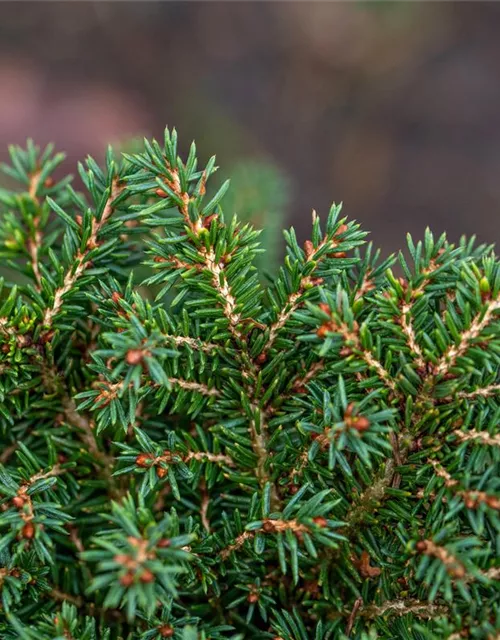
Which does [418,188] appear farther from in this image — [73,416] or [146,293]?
[73,416]

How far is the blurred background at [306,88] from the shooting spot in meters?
3.05

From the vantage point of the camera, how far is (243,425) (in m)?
0.91

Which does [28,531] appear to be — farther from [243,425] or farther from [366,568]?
[366,568]

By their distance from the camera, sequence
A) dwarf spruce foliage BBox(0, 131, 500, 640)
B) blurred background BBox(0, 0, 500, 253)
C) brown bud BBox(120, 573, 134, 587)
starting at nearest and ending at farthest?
1. brown bud BBox(120, 573, 134, 587)
2. dwarf spruce foliage BBox(0, 131, 500, 640)
3. blurred background BBox(0, 0, 500, 253)

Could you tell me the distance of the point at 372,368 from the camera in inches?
30.9

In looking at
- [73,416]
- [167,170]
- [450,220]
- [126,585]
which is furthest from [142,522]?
[450,220]

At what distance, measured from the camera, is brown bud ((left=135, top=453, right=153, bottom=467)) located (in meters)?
0.81

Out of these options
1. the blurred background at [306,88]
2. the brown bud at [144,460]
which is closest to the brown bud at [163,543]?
the brown bud at [144,460]

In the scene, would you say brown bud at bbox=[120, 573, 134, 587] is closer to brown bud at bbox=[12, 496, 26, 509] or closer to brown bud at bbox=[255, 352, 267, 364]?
brown bud at bbox=[12, 496, 26, 509]

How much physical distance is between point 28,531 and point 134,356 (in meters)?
0.26

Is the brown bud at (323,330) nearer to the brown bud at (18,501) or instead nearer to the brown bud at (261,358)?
the brown bud at (261,358)

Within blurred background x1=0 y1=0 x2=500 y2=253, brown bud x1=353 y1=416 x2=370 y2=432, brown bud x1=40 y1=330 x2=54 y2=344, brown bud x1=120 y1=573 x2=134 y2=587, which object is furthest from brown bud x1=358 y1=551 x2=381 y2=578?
blurred background x1=0 y1=0 x2=500 y2=253

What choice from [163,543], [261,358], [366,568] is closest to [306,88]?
[261,358]

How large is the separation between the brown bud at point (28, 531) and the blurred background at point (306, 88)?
92.6 inches
